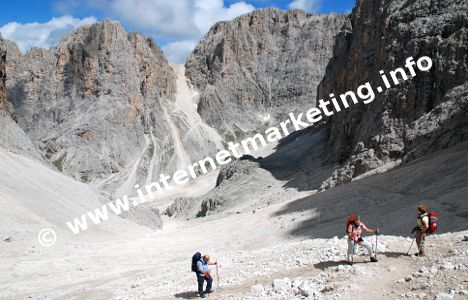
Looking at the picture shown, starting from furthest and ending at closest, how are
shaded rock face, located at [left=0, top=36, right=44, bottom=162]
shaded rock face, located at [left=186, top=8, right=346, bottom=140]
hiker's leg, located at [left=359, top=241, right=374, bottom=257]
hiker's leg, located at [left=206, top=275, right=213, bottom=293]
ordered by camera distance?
shaded rock face, located at [left=186, top=8, right=346, bottom=140]
shaded rock face, located at [left=0, top=36, right=44, bottom=162]
hiker's leg, located at [left=206, top=275, right=213, bottom=293]
hiker's leg, located at [left=359, top=241, right=374, bottom=257]

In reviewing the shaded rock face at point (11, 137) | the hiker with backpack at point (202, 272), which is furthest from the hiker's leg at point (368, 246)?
the shaded rock face at point (11, 137)

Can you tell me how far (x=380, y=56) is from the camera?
41.6 m

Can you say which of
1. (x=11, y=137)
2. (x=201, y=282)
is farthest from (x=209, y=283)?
(x=11, y=137)

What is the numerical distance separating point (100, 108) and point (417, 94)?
8244cm

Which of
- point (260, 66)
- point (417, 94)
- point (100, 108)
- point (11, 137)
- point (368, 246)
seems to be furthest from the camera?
point (260, 66)

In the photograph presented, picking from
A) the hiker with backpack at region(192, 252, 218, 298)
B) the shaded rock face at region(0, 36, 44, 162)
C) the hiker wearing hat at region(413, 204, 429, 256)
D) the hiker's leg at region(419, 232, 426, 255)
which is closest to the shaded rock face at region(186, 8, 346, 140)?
the shaded rock face at region(0, 36, 44, 162)

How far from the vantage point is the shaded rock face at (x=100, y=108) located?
322 feet

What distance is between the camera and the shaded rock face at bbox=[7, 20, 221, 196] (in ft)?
322

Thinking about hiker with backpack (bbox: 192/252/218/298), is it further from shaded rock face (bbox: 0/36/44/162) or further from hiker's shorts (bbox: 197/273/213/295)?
shaded rock face (bbox: 0/36/44/162)

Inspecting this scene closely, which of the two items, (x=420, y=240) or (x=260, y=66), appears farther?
(x=260, y=66)

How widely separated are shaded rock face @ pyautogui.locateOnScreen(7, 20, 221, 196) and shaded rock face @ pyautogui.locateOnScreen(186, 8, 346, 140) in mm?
19003

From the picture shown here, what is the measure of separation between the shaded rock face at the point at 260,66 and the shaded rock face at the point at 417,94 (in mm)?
87693

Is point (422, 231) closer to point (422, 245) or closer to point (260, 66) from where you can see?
point (422, 245)

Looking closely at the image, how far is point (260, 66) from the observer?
138 m
